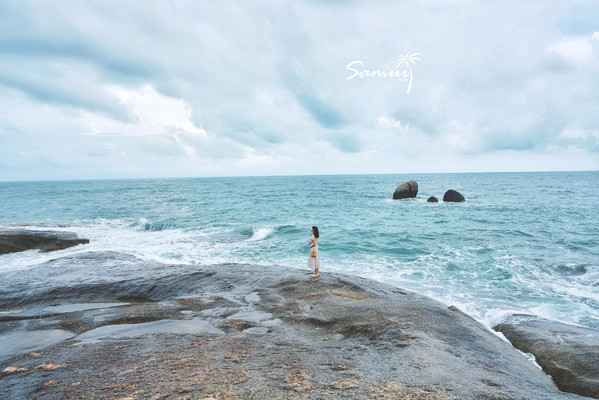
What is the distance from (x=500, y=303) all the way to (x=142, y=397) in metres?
12.8

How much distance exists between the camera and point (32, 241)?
749 inches

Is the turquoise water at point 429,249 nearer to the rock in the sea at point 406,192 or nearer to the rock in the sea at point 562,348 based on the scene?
the rock in the sea at point 562,348

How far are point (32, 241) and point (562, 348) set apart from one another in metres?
26.9

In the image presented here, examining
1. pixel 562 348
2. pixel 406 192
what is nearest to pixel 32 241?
pixel 562 348

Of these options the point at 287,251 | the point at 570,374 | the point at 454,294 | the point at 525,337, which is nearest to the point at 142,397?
the point at 570,374

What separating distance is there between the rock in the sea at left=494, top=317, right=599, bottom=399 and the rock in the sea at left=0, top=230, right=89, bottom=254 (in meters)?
24.4

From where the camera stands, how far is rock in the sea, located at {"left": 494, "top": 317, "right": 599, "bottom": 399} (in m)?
5.89

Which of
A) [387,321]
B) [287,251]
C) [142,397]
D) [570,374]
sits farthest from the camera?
[287,251]

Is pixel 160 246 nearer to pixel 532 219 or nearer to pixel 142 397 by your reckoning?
pixel 142 397

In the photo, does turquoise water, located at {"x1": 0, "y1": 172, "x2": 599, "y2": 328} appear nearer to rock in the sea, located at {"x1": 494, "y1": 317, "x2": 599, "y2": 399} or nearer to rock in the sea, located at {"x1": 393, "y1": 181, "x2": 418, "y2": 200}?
rock in the sea, located at {"x1": 494, "y1": 317, "x2": 599, "y2": 399}

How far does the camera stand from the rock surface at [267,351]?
3.89 metres

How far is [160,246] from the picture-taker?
2008 centimetres

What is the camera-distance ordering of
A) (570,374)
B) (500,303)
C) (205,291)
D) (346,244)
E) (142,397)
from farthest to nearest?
(346,244) → (500,303) → (205,291) → (570,374) → (142,397)

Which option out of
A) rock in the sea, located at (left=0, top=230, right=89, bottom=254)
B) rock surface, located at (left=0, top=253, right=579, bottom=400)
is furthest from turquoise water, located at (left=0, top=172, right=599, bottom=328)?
rock surface, located at (left=0, top=253, right=579, bottom=400)
